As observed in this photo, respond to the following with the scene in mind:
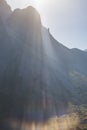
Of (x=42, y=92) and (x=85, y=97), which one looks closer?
(x=42, y=92)

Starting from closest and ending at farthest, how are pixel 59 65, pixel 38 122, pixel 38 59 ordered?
1. pixel 38 122
2. pixel 38 59
3. pixel 59 65

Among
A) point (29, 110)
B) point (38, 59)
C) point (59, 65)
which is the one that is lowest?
point (59, 65)

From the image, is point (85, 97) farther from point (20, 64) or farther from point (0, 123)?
point (0, 123)

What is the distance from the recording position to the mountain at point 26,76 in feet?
297

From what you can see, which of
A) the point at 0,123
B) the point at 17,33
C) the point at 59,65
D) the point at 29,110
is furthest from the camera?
the point at 59,65

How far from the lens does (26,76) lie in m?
113

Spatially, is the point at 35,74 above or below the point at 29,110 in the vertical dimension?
below

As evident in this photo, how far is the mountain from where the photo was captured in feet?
297

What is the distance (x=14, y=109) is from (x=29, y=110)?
5.93 m

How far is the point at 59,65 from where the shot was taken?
592 feet

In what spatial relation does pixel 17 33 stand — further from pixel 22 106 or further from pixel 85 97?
pixel 22 106

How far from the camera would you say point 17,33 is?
144 metres

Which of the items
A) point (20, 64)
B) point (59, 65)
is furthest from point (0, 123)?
point (59, 65)

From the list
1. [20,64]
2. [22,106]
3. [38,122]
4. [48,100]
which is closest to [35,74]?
[20,64]
